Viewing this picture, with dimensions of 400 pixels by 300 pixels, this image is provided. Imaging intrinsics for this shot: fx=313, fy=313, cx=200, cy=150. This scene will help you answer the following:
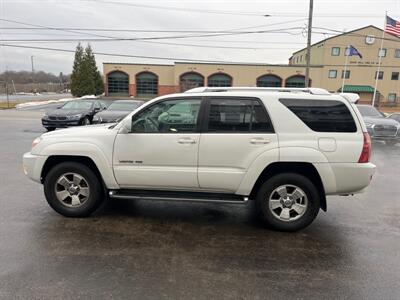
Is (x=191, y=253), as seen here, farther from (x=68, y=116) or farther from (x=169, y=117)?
(x=68, y=116)

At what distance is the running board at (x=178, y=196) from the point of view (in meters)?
4.18

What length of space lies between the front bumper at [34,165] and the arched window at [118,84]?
4609cm

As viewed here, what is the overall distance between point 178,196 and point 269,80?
45.3 metres

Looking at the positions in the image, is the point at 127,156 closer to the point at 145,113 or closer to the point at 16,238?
the point at 145,113

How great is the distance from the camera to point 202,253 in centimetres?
358

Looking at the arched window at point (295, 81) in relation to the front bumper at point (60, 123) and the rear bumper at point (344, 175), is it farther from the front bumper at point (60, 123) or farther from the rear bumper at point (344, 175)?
the rear bumper at point (344, 175)

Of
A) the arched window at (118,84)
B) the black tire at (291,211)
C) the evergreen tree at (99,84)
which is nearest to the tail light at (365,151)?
the black tire at (291,211)

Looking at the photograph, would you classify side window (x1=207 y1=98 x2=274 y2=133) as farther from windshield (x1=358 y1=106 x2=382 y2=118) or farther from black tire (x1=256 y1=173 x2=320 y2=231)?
windshield (x1=358 y1=106 x2=382 y2=118)

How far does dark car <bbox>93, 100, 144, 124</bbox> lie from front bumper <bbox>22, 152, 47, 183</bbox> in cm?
749

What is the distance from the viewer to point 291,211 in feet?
13.7

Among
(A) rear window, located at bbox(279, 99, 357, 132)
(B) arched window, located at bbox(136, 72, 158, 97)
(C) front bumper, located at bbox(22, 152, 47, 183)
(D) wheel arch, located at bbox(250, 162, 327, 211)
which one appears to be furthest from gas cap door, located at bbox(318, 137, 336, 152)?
(B) arched window, located at bbox(136, 72, 158, 97)

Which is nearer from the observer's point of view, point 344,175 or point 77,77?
point 344,175

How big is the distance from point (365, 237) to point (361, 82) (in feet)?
172

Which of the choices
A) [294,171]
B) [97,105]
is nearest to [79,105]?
[97,105]
